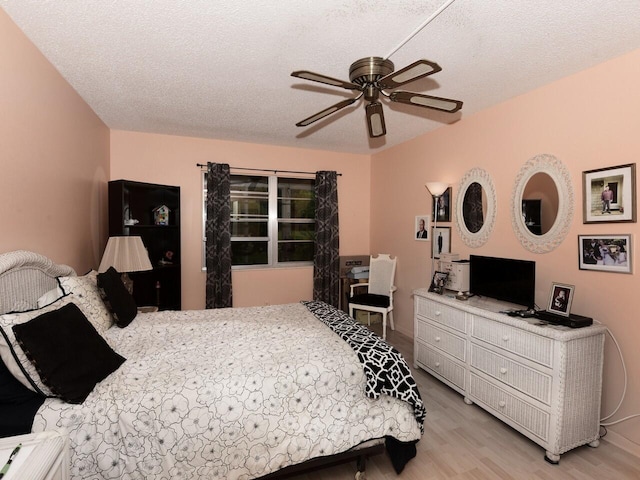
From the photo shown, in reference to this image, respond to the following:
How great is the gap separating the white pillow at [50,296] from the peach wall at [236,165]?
2359 millimetres

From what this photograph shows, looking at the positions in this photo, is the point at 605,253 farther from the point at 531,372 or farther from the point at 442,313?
the point at 442,313

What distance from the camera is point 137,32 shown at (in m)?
2.08

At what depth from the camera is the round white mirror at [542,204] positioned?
2674 millimetres

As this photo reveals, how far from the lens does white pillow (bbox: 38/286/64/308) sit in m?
2.04

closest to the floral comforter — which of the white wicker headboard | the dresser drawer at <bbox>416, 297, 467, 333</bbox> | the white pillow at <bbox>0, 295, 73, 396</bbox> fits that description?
the white pillow at <bbox>0, 295, 73, 396</bbox>

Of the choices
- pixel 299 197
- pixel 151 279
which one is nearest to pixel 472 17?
pixel 299 197

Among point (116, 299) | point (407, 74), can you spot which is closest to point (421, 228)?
point (407, 74)

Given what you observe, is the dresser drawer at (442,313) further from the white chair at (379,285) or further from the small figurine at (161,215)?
the small figurine at (161,215)

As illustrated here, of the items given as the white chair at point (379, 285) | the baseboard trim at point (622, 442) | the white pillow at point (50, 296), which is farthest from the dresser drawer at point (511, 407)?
the white pillow at point (50, 296)

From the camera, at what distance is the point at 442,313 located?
3.14 m

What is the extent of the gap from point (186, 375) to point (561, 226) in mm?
2886

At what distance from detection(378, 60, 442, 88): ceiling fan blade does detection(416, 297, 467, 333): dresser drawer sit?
196 centimetres

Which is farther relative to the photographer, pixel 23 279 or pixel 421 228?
pixel 421 228

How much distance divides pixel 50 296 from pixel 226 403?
1.34 m
